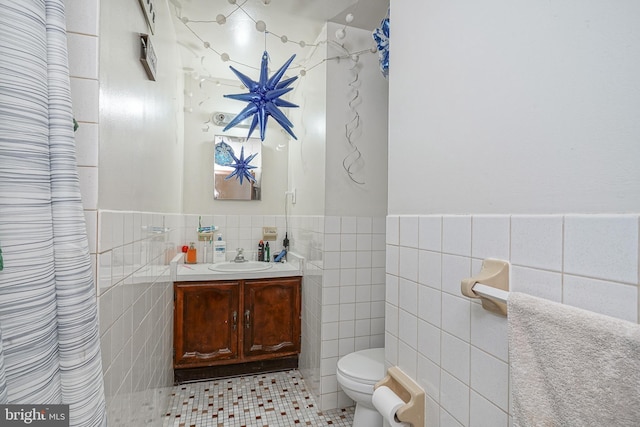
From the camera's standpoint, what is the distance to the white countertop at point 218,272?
2.12 metres

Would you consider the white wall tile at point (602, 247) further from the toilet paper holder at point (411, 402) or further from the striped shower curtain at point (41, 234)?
the striped shower curtain at point (41, 234)

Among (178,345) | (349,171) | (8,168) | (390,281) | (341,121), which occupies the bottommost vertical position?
(178,345)

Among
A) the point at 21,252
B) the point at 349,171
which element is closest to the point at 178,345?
the point at 349,171

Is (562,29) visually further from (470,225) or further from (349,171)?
(349,171)

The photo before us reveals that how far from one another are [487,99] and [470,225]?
33 cm

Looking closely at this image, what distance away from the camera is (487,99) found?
737mm

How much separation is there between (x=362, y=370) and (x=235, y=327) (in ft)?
3.64

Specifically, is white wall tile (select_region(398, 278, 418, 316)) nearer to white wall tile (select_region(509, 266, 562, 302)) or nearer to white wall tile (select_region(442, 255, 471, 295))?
white wall tile (select_region(442, 255, 471, 295))

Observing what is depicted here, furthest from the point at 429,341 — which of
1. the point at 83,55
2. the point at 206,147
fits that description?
the point at 206,147

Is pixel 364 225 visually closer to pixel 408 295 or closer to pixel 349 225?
pixel 349 225

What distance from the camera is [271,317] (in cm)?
233

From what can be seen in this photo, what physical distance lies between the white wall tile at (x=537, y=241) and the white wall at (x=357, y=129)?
132 centimetres

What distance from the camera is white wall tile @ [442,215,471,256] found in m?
0.79

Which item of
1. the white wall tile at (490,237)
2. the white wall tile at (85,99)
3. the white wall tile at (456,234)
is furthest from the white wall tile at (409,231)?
the white wall tile at (85,99)
